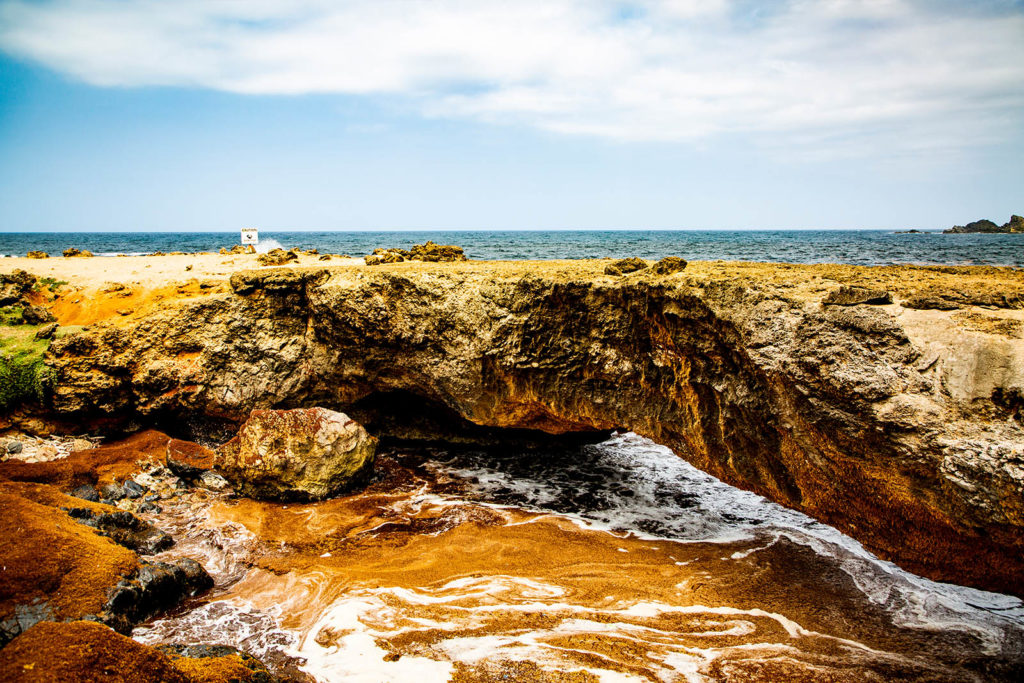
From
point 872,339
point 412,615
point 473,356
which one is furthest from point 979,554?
point 473,356

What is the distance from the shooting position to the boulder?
24.1 ft

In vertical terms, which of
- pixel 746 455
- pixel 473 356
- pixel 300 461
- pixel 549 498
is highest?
pixel 473 356

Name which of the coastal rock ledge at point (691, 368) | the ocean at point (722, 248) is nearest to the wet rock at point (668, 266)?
the coastal rock ledge at point (691, 368)

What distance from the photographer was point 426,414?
9.92 meters

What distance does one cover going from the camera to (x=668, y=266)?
6.43 metres

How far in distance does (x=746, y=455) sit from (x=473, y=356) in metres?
3.55

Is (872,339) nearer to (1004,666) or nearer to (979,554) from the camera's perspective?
(979,554)

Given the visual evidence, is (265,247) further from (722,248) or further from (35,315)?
(722,248)

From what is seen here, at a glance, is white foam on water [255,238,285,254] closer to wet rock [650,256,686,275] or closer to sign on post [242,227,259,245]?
sign on post [242,227,259,245]

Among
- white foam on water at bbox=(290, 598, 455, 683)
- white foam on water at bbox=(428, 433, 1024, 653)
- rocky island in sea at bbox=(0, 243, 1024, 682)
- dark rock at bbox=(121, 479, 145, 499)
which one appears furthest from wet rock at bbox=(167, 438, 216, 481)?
white foam on water at bbox=(290, 598, 455, 683)

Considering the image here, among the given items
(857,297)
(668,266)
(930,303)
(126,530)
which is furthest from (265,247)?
(930,303)

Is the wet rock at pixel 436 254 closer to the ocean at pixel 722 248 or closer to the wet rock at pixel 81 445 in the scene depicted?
the wet rock at pixel 81 445

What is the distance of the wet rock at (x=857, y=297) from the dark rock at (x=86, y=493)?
8497 millimetres

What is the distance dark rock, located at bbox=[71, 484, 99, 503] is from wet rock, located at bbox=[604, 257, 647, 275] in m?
6.92
